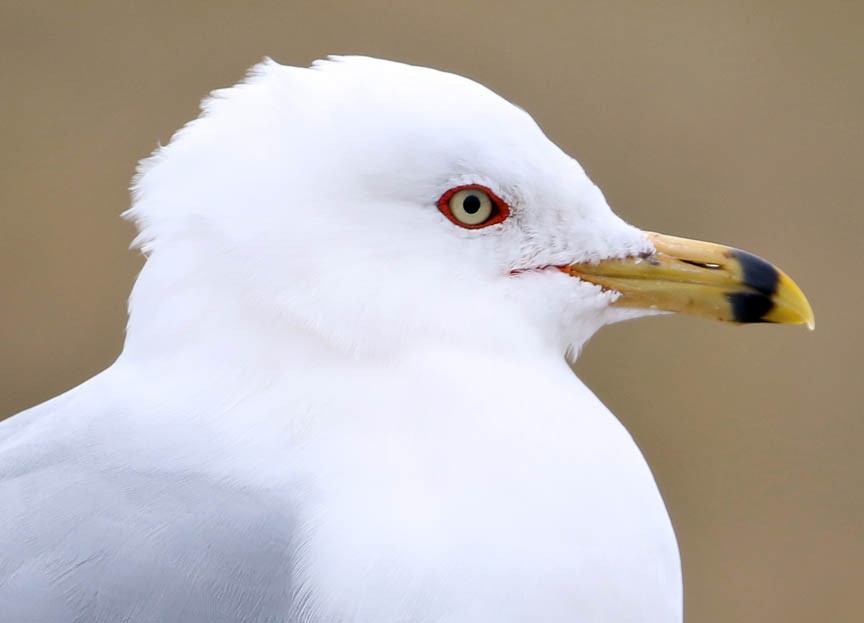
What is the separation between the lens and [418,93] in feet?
3.42

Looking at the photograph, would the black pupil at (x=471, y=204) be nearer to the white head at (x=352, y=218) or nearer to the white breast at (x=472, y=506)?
the white head at (x=352, y=218)

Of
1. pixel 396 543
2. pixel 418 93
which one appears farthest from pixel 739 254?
pixel 396 543

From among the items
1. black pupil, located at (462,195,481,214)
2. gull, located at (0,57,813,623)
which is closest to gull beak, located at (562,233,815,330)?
gull, located at (0,57,813,623)

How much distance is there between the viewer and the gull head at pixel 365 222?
3.30ft

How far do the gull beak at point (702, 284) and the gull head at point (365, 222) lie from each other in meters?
0.01

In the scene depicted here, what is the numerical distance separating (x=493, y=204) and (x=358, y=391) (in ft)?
0.63

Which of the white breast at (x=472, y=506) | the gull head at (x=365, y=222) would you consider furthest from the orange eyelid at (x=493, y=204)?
the white breast at (x=472, y=506)

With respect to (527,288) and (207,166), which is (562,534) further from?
(207,166)

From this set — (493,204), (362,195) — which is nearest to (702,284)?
(493,204)

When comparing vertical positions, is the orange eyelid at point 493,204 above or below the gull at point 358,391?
above

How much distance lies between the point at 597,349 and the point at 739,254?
168 cm

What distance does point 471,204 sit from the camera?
1068 mm

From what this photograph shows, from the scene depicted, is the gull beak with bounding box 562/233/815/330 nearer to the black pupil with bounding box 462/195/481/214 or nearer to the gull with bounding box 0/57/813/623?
the gull with bounding box 0/57/813/623

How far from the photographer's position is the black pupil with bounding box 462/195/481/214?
3.51ft
